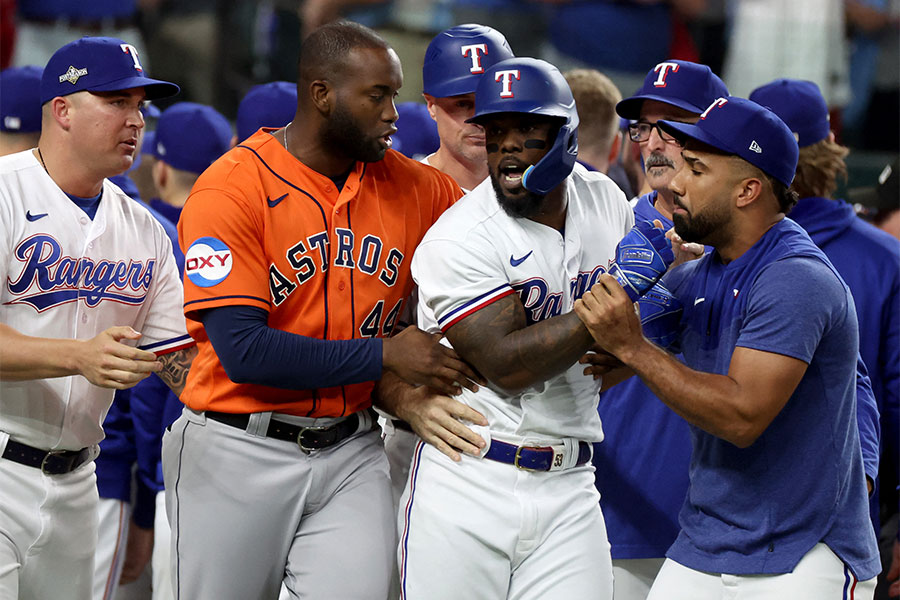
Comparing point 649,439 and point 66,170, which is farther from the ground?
point 66,170

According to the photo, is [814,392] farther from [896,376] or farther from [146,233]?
[146,233]

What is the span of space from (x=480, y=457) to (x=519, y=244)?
0.60 metres

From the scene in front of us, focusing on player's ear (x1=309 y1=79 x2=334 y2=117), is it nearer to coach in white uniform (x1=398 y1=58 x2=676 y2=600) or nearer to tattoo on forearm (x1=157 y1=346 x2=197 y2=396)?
coach in white uniform (x1=398 y1=58 x2=676 y2=600)

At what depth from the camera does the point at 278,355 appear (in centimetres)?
301

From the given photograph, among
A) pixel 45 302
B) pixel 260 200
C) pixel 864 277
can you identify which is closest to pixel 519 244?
pixel 260 200

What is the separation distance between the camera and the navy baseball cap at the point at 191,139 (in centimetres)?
525

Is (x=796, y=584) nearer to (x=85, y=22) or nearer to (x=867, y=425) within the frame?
(x=867, y=425)

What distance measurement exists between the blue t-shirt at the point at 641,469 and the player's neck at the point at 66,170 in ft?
6.17

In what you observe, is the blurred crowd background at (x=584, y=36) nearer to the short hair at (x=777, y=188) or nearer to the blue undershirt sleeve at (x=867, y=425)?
the blue undershirt sleeve at (x=867, y=425)

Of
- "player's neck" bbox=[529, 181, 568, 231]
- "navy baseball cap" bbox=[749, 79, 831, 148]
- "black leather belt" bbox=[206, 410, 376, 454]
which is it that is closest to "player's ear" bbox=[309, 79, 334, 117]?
"player's neck" bbox=[529, 181, 568, 231]

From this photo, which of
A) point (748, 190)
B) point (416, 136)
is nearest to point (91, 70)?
point (748, 190)

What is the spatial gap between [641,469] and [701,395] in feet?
3.98

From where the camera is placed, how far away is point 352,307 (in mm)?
3219

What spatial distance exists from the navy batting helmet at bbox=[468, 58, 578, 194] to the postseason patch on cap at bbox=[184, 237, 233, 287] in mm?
781
